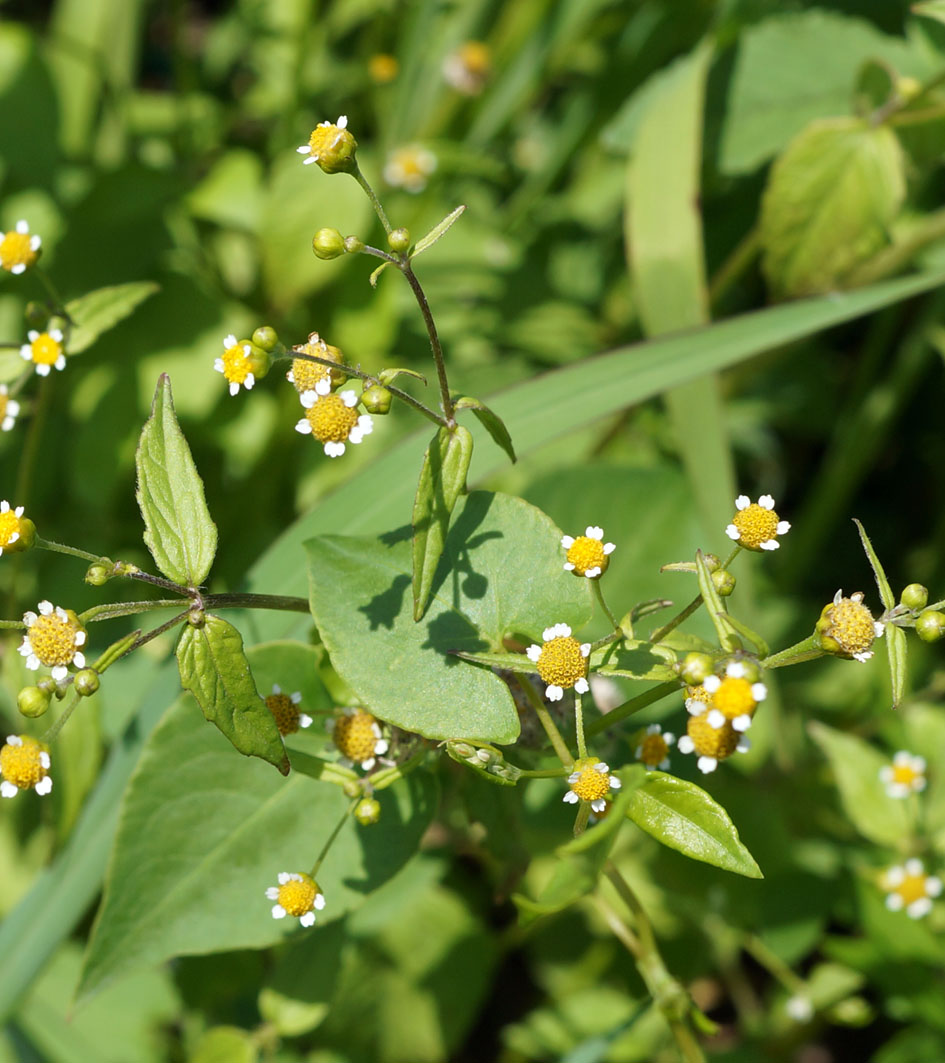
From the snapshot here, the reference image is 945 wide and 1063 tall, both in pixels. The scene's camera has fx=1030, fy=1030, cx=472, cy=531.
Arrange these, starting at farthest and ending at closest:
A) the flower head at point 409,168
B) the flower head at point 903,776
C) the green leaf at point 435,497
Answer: the flower head at point 409,168
the flower head at point 903,776
the green leaf at point 435,497

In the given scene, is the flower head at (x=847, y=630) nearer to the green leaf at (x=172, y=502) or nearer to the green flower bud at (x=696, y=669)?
the green flower bud at (x=696, y=669)

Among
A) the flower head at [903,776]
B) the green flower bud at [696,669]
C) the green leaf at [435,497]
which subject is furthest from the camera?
the flower head at [903,776]

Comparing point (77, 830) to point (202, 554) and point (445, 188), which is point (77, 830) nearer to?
point (202, 554)

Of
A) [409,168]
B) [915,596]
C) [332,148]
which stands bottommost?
[915,596]

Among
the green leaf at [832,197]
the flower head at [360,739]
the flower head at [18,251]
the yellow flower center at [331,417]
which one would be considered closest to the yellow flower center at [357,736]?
the flower head at [360,739]

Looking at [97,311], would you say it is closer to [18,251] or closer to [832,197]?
[18,251]

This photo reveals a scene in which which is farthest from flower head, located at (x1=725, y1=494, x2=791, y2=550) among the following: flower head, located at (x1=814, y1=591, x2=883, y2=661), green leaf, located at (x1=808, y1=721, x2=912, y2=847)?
green leaf, located at (x1=808, y1=721, x2=912, y2=847)

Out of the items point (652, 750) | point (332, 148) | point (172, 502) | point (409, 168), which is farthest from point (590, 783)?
point (409, 168)

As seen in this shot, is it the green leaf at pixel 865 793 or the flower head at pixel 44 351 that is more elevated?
the flower head at pixel 44 351
